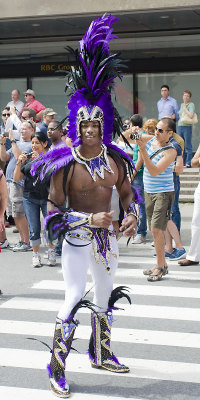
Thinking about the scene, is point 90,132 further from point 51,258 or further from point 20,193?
point 20,193

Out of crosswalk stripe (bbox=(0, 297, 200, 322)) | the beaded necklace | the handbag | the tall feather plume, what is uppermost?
the tall feather plume

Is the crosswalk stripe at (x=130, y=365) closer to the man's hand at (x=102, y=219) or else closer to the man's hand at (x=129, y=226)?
the man's hand at (x=129, y=226)

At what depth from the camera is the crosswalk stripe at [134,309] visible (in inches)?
285

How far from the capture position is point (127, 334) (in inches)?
260

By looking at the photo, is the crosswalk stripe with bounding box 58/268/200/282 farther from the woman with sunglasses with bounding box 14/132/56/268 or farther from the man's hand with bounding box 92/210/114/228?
the man's hand with bounding box 92/210/114/228

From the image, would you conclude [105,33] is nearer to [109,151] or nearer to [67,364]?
[109,151]

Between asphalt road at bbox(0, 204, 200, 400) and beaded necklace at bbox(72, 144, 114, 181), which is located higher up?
beaded necklace at bbox(72, 144, 114, 181)

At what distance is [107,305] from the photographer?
541 centimetres

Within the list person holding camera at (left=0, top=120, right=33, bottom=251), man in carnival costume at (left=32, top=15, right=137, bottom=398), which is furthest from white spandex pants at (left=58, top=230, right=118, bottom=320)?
person holding camera at (left=0, top=120, right=33, bottom=251)

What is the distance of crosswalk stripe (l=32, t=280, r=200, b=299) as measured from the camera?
815 centimetres

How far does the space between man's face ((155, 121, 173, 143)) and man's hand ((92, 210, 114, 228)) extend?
391 cm

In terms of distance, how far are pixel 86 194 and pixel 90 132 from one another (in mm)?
466

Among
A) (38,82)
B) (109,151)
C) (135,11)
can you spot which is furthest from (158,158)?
(38,82)

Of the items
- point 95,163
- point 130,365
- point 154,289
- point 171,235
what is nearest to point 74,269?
point 95,163
